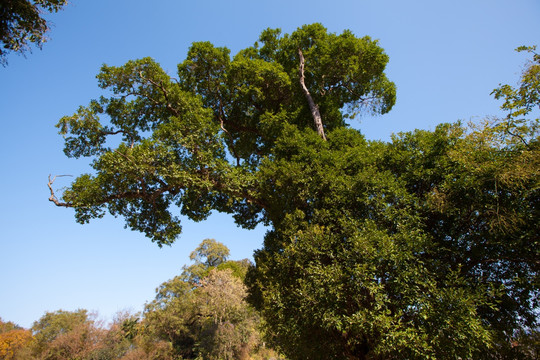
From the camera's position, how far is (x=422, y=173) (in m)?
7.62

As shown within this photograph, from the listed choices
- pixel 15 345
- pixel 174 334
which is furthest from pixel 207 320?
pixel 15 345

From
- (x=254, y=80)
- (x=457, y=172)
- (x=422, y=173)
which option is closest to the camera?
(x=457, y=172)

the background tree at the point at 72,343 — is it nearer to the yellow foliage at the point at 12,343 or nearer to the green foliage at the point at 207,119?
the yellow foliage at the point at 12,343

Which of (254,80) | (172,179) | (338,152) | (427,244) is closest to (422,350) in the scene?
(427,244)

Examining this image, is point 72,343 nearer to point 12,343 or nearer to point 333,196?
point 12,343

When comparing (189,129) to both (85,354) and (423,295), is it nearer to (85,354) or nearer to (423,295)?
(423,295)

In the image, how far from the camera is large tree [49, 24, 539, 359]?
5785 millimetres

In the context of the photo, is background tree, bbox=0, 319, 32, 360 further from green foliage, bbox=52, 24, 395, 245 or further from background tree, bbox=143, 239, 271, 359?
green foliage, bbox=52, 24, 395, 245

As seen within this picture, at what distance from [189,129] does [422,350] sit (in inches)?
359

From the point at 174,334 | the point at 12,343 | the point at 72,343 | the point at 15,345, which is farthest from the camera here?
the point at 174,334

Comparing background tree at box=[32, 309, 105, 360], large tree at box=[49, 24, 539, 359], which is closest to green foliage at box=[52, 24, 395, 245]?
large tree at box=[49, 24, 539, 359]

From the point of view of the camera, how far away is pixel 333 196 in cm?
813

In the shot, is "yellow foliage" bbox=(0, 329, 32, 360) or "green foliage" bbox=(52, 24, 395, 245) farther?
"yellow foliage" bbox=(0, 329, 32, 360)

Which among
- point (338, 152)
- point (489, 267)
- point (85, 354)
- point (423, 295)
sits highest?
point (338, 152)
